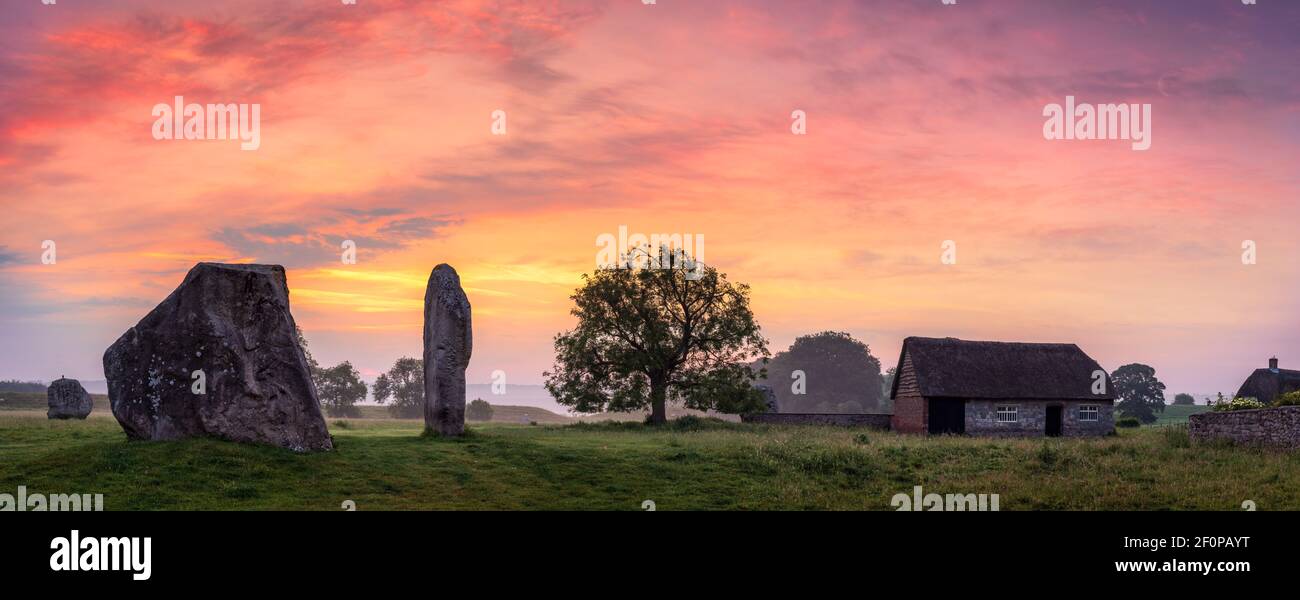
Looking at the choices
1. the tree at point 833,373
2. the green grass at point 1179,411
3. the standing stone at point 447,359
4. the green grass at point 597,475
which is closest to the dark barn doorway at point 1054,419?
the green grass at point 597,475

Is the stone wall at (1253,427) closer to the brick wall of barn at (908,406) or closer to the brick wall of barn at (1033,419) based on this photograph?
the brick wall of barn at (1033,419)

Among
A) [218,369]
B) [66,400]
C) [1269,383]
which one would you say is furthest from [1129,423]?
[66,400]

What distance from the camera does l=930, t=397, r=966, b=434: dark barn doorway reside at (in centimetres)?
4822

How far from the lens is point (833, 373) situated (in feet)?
397

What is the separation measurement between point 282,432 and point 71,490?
16.9 ft

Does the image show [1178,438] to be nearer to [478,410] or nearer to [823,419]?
[823,419]

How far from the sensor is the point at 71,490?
62.8 feet

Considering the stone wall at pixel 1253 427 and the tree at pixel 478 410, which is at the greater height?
the stone wall at pixel 1253 427

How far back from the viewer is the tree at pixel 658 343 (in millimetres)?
50625

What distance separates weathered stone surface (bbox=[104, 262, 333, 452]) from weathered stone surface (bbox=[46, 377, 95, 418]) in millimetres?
28893

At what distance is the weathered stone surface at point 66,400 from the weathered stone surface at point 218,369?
28893 mm

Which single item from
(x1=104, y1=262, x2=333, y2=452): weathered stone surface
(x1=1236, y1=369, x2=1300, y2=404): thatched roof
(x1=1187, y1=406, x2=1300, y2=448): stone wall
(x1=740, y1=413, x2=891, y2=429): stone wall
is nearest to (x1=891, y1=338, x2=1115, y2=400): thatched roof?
(x1=740, y1=413, x2=891, y2=429): stone wall

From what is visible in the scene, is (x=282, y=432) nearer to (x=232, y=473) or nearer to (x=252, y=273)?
(x=232, y=473)

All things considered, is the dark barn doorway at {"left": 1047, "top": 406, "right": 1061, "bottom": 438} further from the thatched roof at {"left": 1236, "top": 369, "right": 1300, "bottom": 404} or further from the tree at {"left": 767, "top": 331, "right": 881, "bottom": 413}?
the tree at {"left": 767, "top": 331, "right": 881, "bottom": 413}
